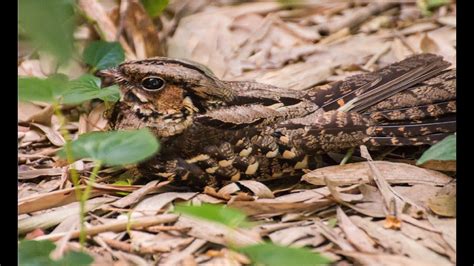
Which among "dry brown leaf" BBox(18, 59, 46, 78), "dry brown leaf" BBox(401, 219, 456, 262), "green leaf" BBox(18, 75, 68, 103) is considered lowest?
"dry brown leaf" BBox(401, 219, 456, 262)

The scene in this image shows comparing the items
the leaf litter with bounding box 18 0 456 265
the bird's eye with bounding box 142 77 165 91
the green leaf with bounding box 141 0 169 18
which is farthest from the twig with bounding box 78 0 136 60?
the bird's eye with bounding box 142 77 165 91

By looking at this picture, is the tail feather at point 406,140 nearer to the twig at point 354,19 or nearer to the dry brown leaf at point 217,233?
the dry brown leaf at point 217,233

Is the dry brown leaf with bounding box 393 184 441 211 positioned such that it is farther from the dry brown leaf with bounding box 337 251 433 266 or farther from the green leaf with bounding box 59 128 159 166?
the green leaf with bounding box 59 128 159 166

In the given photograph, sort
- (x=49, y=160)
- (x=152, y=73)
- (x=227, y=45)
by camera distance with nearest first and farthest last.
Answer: (x=152, y=73) < (x=49, y=160) < (x=227, y=45)

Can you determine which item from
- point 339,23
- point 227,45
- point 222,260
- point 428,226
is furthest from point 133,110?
point 339,23

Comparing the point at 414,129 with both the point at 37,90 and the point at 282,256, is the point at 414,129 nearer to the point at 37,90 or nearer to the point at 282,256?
the point at 282,256
